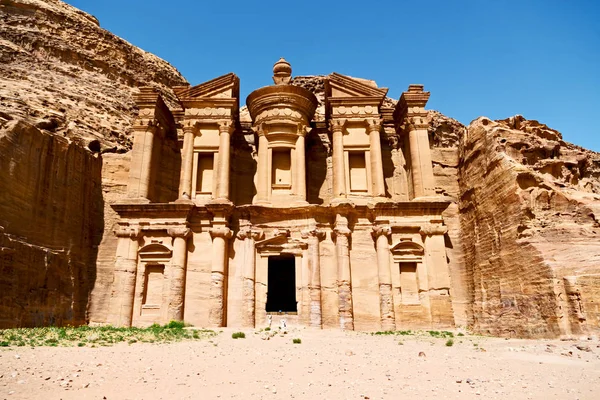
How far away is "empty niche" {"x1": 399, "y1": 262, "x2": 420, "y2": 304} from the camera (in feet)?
63.4

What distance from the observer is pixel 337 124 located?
2225cm

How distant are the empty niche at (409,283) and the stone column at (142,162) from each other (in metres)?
12.6

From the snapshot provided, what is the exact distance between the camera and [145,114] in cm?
2228

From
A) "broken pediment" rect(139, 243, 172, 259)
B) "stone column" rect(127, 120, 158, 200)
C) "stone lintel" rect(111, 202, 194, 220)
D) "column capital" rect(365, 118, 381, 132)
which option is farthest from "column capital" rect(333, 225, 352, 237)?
"stone column" rect(127, 120, 158, 200)

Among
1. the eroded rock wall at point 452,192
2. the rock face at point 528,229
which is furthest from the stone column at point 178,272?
the rock face at point 528,229

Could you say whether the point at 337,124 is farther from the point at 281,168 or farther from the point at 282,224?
the point at 282,224

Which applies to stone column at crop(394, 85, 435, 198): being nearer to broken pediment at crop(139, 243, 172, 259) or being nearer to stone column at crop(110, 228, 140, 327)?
broken pediment at crop(139, 243, 172, 259)

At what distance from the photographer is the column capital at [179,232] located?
19.7 meters

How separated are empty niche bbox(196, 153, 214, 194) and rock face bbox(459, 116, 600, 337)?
12960 mm

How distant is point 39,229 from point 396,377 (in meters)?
15.7

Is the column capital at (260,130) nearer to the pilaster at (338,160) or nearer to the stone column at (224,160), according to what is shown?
the stone column at (224,160)

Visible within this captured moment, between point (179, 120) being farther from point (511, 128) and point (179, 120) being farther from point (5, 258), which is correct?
point (511, 128)

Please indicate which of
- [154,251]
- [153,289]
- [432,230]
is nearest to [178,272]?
[153,289]

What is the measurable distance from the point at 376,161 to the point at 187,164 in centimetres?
936
